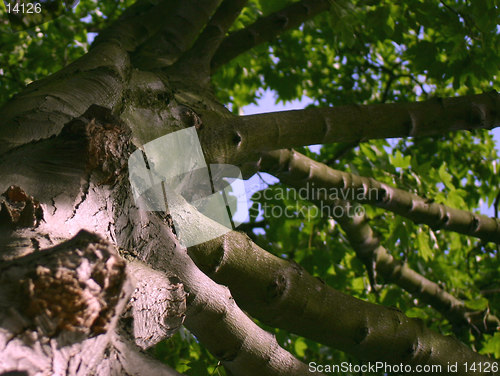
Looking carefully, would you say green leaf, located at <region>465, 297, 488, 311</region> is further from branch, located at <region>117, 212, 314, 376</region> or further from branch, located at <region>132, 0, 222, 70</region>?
branch, located at <region>132, 0, 222, 70</region>

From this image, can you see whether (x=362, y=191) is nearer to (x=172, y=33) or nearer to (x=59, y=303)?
(x=172, y=33)

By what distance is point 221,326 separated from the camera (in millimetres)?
1488

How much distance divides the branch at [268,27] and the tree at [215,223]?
0.04 feet

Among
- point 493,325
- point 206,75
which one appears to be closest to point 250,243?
point 206,75

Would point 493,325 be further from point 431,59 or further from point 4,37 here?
point 4,37

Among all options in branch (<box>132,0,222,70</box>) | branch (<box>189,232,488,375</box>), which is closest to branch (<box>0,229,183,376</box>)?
branch (<box>189,232,488,375</box>)

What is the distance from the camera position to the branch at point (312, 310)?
66.0 inches

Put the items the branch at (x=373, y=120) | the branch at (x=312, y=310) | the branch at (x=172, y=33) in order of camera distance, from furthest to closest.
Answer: the branch at (x=172, y=33), the branch at (x=373, y=120), the branch at (x=312, y=310)

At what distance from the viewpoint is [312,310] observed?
1.76 metres

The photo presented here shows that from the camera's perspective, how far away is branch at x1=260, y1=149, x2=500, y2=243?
A: 279 cm

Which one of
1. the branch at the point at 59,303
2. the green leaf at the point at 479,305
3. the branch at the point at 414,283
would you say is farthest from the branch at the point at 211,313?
the green leaf at the point at 479,305

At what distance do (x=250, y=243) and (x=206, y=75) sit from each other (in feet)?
3.62

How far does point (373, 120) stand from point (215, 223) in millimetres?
937

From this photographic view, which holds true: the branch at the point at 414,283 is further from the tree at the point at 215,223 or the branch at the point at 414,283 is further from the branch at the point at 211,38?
the branch at the point at 211,38
